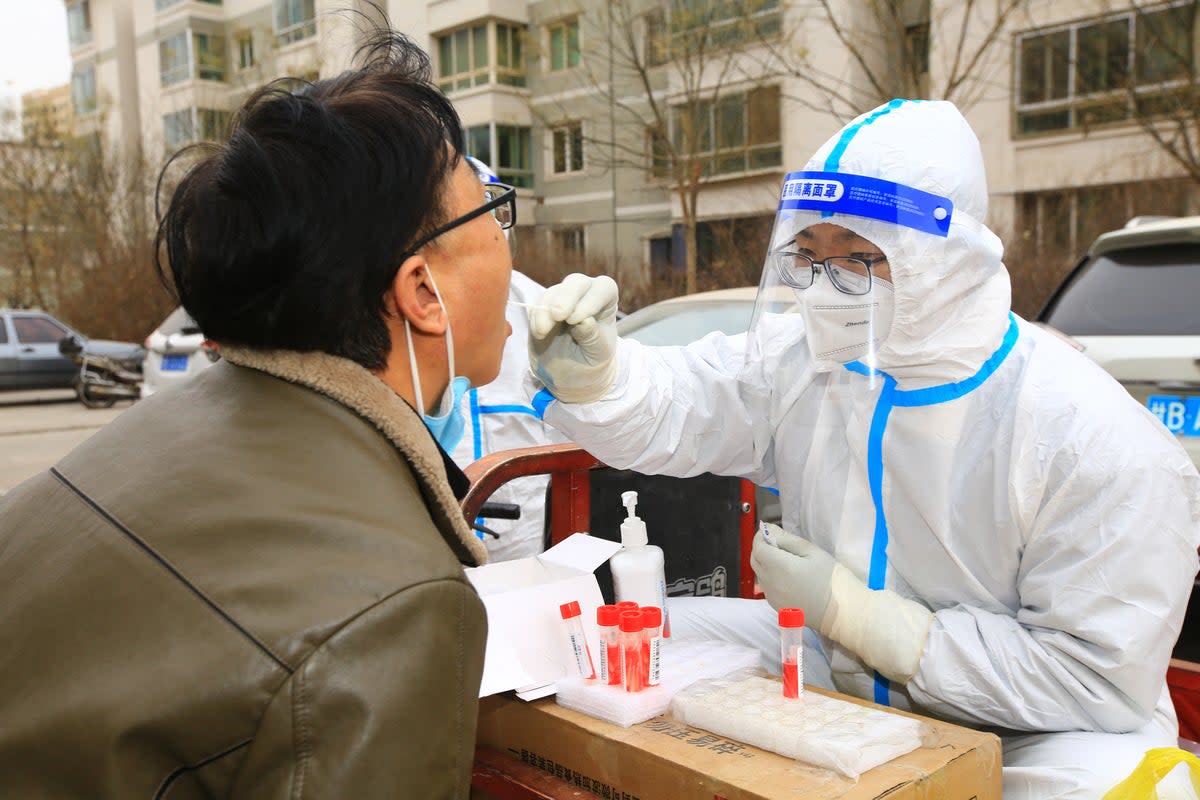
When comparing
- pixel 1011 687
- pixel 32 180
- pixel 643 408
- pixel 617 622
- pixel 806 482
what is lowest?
pixel 1011 687

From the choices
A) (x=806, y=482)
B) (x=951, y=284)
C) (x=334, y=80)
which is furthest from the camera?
(x=806, y=482)

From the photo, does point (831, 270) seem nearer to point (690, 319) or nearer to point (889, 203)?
point (889, 203)

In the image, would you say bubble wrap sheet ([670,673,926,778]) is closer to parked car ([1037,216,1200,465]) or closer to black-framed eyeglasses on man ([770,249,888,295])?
black-framed eyeglasses on man ([770,249,888,295])

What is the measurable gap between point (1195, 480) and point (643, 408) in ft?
3.44

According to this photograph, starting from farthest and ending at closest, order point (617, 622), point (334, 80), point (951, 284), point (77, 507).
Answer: point (951, 284), point (617, 622), point (334, 80), point (77, 507)

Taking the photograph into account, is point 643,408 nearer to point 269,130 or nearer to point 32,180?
point 269,130

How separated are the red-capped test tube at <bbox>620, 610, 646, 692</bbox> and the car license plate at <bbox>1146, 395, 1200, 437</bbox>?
2.96 m

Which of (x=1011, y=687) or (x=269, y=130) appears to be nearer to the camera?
(x=269, y=130)

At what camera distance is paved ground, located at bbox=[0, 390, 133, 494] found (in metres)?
9.39

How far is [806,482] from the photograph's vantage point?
7.04ft

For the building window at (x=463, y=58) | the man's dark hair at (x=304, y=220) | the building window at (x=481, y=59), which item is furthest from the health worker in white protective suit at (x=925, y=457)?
the building window at (x=463, y=58)

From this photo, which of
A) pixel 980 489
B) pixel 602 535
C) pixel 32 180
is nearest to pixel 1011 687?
pixel 980 489

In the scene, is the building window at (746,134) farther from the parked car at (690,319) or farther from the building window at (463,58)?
the parked car at (690,319)

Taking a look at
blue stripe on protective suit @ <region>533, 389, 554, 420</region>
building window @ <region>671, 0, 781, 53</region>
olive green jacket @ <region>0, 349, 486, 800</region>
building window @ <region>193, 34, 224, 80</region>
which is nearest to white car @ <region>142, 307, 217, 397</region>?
building window @ <region>671, 0, 781, 53</region>
